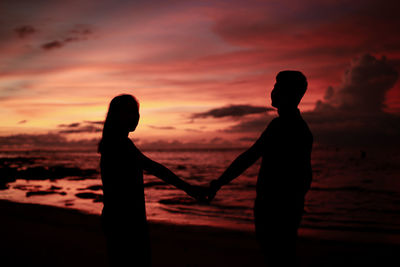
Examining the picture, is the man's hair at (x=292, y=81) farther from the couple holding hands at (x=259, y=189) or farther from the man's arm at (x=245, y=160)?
the man's arm at (x=245, y=160)

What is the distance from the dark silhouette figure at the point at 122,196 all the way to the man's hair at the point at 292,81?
1407 millimetres

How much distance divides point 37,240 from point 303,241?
19.7 feet

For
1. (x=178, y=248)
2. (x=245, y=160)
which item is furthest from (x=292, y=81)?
(x=178, y=248)

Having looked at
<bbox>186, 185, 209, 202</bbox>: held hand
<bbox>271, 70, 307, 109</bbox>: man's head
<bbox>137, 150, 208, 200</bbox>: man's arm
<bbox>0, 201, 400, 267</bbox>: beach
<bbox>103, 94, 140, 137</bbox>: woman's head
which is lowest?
<bbox>0, 201, 400, 267</bbox>: beach

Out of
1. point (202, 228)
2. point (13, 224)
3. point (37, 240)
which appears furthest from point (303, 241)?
point (13, 224)

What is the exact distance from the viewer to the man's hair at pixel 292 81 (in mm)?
2906

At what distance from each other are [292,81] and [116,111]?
63.4 inches

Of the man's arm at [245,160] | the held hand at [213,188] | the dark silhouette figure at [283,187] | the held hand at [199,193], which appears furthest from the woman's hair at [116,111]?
the held hand at [199,193]

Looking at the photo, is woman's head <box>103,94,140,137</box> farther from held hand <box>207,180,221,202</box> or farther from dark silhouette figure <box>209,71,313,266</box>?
held hand <box>207,180,221,202</box>

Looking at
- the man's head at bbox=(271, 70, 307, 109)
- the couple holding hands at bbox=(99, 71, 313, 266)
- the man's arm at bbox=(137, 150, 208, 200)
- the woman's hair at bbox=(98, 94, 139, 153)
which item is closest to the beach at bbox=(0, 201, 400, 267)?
the man's arm at bbox=(137, 150, 208, 200)

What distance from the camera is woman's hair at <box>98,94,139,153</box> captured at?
287cm

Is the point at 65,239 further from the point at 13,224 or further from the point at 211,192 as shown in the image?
the point at 211,192

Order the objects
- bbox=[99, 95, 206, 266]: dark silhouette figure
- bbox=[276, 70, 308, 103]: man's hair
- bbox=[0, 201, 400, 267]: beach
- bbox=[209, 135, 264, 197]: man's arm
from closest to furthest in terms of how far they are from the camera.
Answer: bbox=[99, 95, 206, 266]: dark silhouette figure < bbox=[276, 70, 308, 103]: man's hair < bbox=[209, 135, 264, 197]: man's arm < bbox=[0, 201, 400, 267]: beach

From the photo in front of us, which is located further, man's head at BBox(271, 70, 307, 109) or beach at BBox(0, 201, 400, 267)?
beach at BBox(0, 201, 400, 267)
